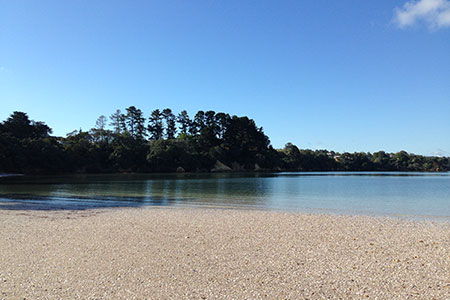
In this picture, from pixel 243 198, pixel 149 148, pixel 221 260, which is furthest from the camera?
pixel 149 148

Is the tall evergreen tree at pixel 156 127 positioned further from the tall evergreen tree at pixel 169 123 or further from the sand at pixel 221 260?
the sand at pixel 221 260

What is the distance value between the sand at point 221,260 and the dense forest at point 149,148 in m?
63.8

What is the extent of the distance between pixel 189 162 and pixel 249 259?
283ft

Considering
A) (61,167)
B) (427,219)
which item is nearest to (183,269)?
(427,219)

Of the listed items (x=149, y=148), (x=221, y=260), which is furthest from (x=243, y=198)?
(x=149, y=148)

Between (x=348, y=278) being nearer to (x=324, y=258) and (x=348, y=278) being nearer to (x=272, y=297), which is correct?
(x=324, y=258)

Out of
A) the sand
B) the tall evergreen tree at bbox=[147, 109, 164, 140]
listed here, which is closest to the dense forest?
the tall evergreen tree at bbox=[147, 109, 164, 140]

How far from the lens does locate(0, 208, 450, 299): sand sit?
551 centimetres

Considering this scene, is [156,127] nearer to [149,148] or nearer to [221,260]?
[149,148]

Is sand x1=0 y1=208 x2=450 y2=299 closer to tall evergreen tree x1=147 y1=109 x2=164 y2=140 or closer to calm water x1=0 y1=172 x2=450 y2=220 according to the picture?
calm water x1=0 y1=172 x2=450 y2=220

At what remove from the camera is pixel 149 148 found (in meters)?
89.8

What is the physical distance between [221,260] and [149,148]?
85720mm

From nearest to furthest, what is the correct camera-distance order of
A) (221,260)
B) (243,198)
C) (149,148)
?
(221,260), (243,198), (149,148)

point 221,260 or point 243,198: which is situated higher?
point 221,260
